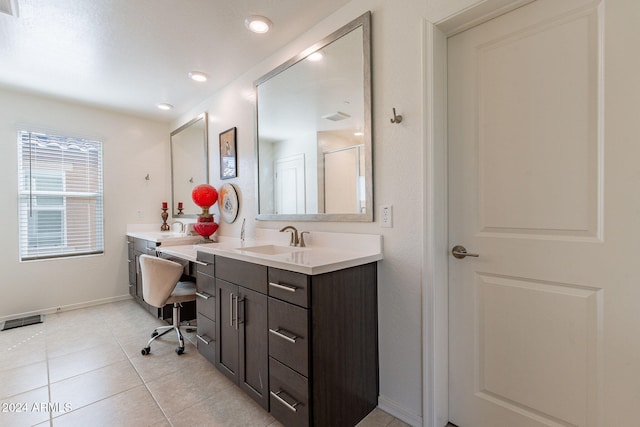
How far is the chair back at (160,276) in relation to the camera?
Result: 2215mm

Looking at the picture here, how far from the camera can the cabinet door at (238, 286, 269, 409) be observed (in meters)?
1.53

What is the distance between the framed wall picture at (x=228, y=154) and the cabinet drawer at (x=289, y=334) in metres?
1.78

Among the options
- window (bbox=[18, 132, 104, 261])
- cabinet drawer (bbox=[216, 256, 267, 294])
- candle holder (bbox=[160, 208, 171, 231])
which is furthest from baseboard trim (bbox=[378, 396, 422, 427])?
window (bbox=[18, 132, 104, 261])

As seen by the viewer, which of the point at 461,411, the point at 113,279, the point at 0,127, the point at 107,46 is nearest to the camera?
the point at 461,411

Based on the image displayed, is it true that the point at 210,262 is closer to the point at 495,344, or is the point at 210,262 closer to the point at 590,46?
the point at 495,344

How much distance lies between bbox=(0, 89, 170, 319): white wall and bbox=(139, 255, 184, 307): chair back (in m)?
1.91

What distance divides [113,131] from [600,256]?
15.7 ft

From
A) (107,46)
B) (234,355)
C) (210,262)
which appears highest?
(107,46)

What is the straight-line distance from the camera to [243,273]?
65.7 inches

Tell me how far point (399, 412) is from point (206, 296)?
145cm

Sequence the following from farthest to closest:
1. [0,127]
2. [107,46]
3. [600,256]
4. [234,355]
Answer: [0,127], [107,46], [234,355], [600,256]

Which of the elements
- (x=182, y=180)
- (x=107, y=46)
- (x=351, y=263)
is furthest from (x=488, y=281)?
(x=182, y=180)

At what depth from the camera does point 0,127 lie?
2.98 meters

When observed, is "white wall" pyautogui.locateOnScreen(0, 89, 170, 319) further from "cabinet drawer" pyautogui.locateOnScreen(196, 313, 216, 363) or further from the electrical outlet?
the electrical outlet
